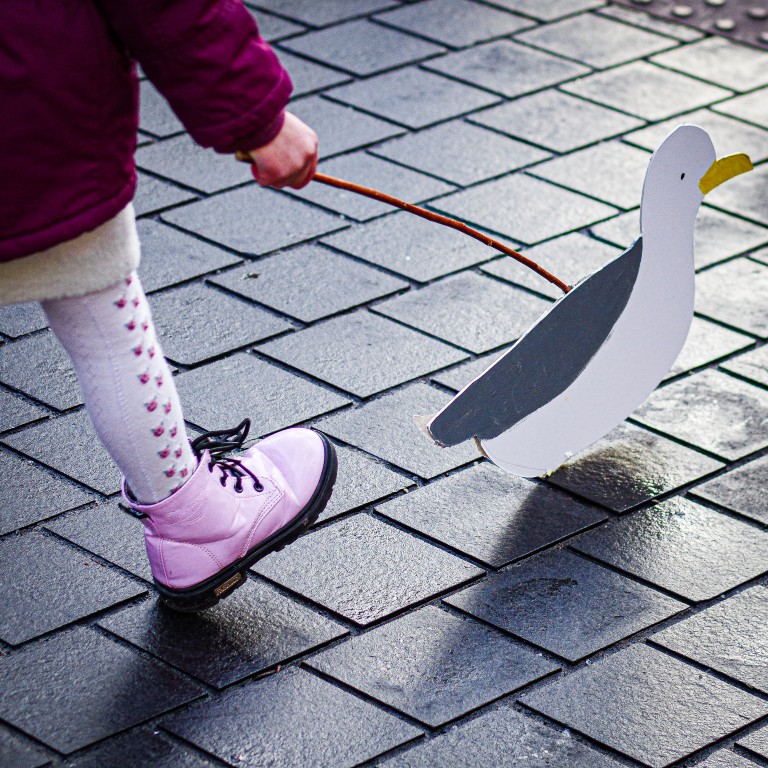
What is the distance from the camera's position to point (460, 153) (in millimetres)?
3785

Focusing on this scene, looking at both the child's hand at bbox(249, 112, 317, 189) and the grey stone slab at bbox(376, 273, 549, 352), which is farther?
the grey stone slab at bbox(376, 273, 549, 352)

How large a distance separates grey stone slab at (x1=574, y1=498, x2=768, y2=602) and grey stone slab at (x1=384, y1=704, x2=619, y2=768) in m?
0.45

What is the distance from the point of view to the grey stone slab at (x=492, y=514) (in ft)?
8.11

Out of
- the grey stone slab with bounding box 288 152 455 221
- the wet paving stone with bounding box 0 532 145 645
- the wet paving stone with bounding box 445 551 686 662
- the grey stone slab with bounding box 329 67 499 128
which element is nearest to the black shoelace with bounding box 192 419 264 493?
the wet paving stone with bounding box 0 532 145 645

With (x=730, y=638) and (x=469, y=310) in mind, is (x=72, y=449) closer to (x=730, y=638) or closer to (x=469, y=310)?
(x=469, y=310)

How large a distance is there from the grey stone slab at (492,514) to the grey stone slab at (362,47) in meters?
1.98

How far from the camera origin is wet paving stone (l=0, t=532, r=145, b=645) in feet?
7.38

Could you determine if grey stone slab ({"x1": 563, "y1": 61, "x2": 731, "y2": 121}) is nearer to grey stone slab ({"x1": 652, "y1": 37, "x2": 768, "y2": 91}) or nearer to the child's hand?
grey stone slab ({"x1": 652, "y1": 37, "x2": 768, "y2": 91})

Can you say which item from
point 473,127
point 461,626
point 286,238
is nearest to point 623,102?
point 473,127

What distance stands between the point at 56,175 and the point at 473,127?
90.3 inches

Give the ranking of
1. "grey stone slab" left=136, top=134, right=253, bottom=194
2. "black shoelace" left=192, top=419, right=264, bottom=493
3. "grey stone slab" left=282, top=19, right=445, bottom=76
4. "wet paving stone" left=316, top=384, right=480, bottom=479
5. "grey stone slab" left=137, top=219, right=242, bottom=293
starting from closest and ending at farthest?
"black shoelace" left=192, top=419, right=264, bottom=493 < "wet paving stone" left=316, top=384, right=480, bottom=479 < "grey stone slab" left=137, top=219, right=242, bottom=293 < "grey stone slab" left=136, top=134, right=253, bottom=194 < "grey stone slab" left=282, top=19, right=445, bottom=76

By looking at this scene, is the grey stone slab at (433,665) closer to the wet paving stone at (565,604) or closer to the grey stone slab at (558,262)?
the wet paving stone at (565,604)

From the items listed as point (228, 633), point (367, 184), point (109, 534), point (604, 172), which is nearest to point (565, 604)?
point (228, 633)

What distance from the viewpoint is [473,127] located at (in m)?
3.91
